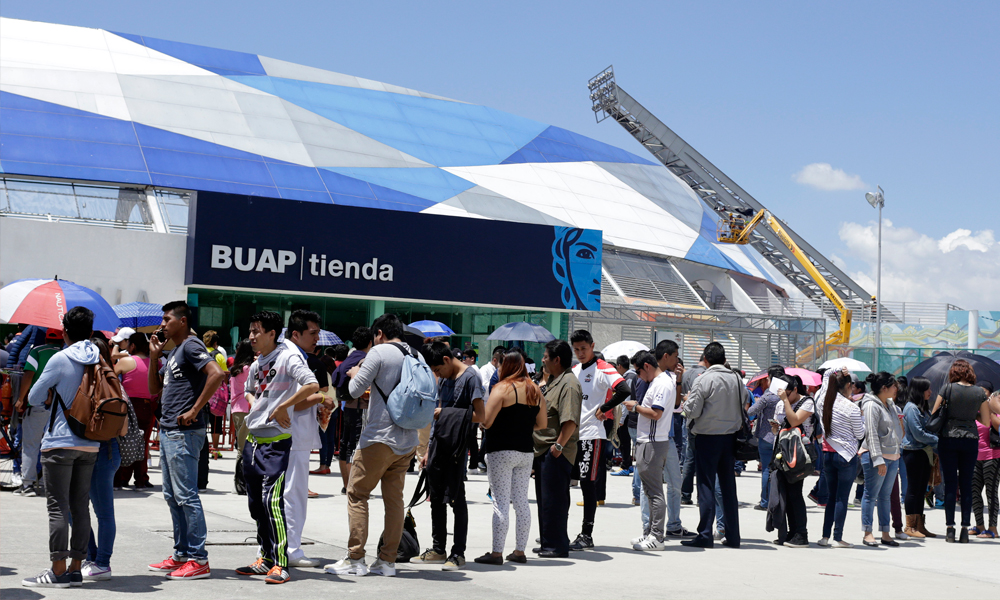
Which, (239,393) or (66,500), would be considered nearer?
(66,500)

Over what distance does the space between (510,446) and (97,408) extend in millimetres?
3111

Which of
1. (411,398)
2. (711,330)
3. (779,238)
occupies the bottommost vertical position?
(411,398)

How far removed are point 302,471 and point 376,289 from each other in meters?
17.1

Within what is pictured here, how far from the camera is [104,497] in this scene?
6035 mm

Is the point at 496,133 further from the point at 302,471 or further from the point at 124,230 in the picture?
the point at 302,471

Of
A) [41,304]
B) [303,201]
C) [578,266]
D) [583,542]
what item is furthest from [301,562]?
[578,266]

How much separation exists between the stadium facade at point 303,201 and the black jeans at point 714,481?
15516 mm

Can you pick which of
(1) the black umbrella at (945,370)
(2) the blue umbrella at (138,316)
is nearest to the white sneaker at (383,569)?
(1) the black umbrella at (945,370)

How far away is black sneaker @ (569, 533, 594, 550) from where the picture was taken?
27.5 ft

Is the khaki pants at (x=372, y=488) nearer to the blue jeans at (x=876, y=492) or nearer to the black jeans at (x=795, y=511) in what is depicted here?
the black jeans at (x=795, y=511)

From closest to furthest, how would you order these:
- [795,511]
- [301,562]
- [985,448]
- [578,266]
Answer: [301,562], [795,511], [985,448], [578,266]

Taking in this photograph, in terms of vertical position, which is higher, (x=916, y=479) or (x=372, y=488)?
(x=372, y=488)

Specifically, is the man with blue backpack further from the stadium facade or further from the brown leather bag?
the stadium facade

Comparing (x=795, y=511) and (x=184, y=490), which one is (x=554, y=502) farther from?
(x=184, y=490)
